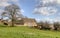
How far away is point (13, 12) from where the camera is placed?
62750 millimetres

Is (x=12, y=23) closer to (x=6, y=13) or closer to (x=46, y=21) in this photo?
(x=6, y=13)

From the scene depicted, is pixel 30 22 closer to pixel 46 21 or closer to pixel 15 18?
pixel 46 21

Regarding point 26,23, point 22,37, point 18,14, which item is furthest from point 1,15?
point 22,37

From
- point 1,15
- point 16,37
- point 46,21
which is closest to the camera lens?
point 16,37

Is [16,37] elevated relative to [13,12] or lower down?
lower down

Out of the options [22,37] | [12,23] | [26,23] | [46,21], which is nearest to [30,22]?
[26,23]

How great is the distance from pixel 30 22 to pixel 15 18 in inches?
911

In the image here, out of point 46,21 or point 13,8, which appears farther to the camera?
point 46,21

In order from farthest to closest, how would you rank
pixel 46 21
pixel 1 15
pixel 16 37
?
1. pixel 46 21
2. pixel 1 15
3. pixel 16 37

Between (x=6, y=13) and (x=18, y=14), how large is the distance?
4.57m

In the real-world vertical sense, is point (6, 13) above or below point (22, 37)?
above

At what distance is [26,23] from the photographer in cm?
8425

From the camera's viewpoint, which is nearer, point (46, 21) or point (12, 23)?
point (12, 23)

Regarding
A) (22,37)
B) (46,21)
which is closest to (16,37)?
(22,37)
